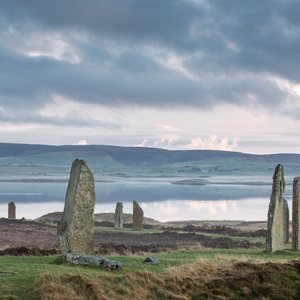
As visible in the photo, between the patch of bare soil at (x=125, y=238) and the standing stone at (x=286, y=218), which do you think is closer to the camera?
the patch of bare soil at (x=125, y=238)

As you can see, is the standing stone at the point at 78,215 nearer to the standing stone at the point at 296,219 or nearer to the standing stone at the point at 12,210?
the standing stone at the point at 296,219

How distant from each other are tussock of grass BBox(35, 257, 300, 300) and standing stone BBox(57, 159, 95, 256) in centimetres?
587

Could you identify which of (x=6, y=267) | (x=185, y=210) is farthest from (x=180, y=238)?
(x=185, y=210)

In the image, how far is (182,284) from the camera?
18047 millimetres

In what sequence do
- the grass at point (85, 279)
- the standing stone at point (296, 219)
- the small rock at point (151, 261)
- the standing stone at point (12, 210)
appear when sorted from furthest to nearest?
1. the standing stone at point (12, 210)
2. the standing stone at point (296, 219)
3. the small rock at point (151, 261)
4. the grass at point (85, 279)

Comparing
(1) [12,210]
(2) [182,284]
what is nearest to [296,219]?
(2) [182,284]

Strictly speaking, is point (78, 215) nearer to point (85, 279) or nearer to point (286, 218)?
point (85, 279)

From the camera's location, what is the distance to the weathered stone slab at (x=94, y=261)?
20.0 meters

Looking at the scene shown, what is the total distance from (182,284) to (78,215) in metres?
7.76

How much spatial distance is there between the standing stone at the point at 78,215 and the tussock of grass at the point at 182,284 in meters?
Result: 5.87

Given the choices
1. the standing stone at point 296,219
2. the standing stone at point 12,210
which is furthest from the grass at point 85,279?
the standing stone at point 12,210

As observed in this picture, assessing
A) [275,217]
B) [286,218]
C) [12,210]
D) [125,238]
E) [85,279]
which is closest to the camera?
[85,279]

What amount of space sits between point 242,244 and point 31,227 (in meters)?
20.3

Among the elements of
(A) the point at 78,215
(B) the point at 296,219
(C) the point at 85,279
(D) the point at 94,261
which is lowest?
(C) the point at 85,279
